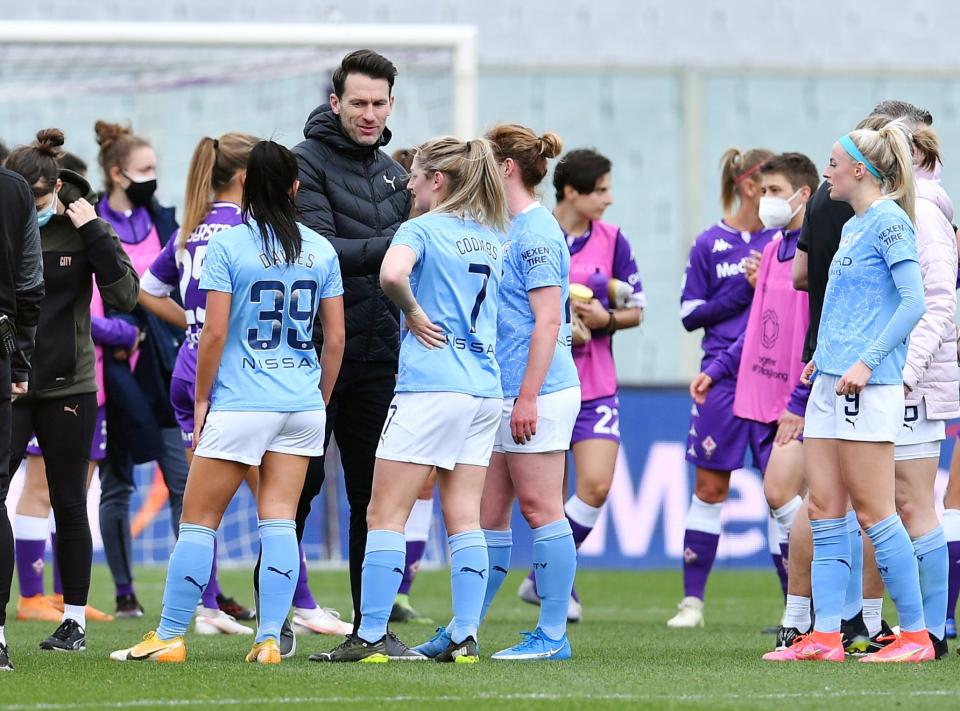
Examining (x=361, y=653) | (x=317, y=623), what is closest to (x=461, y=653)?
(x=361, y=653)

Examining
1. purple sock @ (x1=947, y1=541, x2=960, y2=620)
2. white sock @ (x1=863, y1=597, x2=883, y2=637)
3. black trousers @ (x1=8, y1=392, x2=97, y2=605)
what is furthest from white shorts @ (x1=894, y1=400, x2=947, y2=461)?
black trousers @ (x1=8, y1=392, x2=97, y2=605)

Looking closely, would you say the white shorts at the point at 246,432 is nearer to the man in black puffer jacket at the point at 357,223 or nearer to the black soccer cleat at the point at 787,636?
the man in black puffer jacket at the point at 357,223

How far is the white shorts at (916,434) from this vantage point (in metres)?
6.16

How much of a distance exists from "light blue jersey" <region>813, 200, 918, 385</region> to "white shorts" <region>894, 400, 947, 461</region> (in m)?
A: 0.39

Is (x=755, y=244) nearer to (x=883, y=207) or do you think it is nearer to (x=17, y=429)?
(x=883, y=207)

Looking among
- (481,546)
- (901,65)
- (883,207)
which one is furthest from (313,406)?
(901,65)

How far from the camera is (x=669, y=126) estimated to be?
16625mm

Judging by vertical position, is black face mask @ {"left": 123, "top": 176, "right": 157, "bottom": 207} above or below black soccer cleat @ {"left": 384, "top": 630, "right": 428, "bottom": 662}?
above

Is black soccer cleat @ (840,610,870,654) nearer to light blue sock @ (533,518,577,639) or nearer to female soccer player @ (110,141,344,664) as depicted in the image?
light blue sock @ (533,518,577,639)

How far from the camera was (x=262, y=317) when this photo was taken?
574 centimetres

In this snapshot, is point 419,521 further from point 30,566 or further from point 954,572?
point 954,572

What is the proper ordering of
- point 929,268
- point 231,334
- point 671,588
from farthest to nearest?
point 671,588 → point 929,268 → point 231,334

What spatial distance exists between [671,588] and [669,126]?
7327 millimetres

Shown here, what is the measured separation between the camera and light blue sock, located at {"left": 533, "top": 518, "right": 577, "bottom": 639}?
238 inches
